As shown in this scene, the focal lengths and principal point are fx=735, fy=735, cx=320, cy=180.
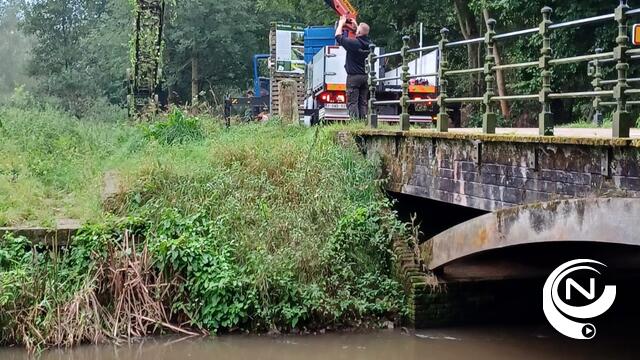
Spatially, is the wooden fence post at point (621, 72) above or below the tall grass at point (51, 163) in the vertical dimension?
above

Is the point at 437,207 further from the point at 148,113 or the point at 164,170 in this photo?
the point at 148,113

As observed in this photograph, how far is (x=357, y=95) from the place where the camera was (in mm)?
13188

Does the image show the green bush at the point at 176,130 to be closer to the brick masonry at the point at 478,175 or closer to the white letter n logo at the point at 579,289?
the brick masonry at the point at 478,175

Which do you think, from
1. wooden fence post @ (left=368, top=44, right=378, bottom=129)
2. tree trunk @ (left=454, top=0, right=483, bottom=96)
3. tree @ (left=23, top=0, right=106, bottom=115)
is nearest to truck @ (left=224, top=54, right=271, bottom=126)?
tree trunk @ (left=454, top=0, right=483, bottom=96)

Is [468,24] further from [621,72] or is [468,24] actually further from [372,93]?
[621,72]

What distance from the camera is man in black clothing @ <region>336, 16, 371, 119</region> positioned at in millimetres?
12820

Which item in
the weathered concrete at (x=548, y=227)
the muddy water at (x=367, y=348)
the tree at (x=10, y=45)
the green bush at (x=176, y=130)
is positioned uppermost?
the tree at (x=10, y=45)

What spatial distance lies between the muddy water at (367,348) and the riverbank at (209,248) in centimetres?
23

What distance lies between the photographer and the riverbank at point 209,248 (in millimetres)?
8977

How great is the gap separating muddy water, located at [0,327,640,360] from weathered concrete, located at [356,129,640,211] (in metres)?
1.84

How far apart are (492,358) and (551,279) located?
46.1 inches

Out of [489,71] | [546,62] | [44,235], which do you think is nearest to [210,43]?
[44,235]

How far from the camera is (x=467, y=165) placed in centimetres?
834

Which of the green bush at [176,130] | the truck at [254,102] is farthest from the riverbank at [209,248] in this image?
the truck at [254,102]
